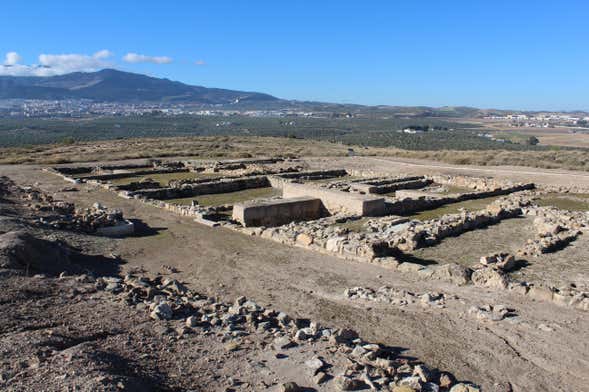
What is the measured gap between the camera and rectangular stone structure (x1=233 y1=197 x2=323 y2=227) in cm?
1631

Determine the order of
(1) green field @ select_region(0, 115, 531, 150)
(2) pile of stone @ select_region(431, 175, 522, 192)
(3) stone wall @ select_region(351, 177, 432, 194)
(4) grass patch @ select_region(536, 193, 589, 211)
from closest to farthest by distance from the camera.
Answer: (4) grass patch @ select_region(536, 193, 589, 211)
(3) stone wall @ select_region(351, 177, 432, 194)
(2) pile of stone @ select_region(431, 175, 522, 192)
(1) green field @ select_region(0, 115, 531, 150)

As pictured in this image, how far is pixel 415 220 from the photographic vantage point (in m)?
16.3

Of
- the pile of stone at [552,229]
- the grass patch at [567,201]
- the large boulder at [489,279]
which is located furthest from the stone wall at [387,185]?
the large boulder at [489,279]

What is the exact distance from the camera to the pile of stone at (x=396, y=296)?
29.6ft

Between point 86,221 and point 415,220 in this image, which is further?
point 415,220

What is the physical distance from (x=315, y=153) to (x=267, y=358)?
39.5 m

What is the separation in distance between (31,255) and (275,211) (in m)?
8.32

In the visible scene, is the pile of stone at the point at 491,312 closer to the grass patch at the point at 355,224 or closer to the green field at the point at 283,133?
the grass patch at the point at 355,224

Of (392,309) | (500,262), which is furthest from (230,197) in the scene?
(392,309)

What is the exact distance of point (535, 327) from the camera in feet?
26.2

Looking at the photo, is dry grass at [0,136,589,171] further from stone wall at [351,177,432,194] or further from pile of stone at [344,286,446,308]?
pile of stone at [344,286,446,308]

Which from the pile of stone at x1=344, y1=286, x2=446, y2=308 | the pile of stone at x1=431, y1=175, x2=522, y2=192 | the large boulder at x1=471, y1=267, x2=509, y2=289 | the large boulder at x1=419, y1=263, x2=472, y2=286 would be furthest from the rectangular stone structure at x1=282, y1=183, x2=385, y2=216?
the pile of stone at x1=431, y1=175, x2=522, y2=192

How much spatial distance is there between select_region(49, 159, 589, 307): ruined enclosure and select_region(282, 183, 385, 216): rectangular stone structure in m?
0.04

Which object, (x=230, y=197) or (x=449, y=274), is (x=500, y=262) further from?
(x=230, y=197)
